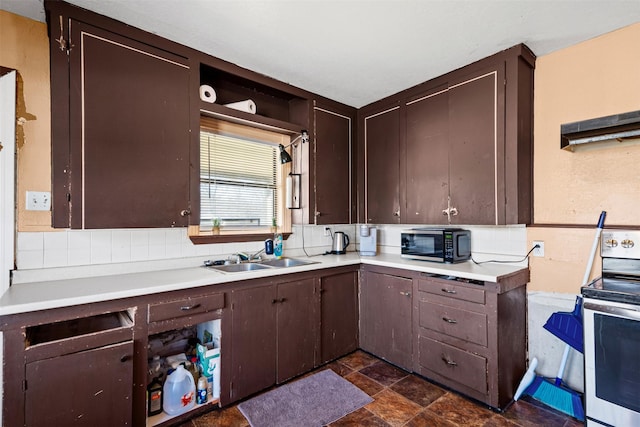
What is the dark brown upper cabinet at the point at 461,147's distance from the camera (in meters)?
2.22

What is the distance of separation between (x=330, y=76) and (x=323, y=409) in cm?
257

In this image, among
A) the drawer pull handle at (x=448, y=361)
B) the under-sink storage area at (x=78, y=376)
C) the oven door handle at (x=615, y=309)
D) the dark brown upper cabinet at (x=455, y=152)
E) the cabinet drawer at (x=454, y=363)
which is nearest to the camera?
the under-sink storage area at (x=78, y=376)

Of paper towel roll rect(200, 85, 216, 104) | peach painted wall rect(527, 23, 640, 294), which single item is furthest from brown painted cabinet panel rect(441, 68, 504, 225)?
paper towel roll rect(200, 85, 216, 104)

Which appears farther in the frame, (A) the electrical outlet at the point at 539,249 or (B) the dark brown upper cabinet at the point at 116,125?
(A) the electrical outlet at the point at 539,249

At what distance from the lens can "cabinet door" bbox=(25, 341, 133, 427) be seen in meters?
1.41

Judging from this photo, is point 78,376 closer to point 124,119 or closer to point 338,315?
point 124,119

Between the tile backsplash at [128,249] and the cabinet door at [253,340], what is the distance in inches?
23.6

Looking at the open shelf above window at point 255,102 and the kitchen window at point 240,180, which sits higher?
the open shelf above window at point 255,102

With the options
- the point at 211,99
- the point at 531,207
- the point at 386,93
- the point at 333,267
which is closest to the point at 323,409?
the point at 333,267

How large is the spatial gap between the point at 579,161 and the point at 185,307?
2840 mm

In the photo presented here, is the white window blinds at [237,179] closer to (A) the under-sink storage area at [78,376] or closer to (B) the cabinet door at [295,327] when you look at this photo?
(B) the cabinet door at [295,327]

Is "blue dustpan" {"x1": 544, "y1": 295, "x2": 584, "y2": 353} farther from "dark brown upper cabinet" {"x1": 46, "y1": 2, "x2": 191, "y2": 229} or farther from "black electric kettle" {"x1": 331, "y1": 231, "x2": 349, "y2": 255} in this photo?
"dark brown upper cabinet" {"x1": 46, "y1": 2, "x2": 191, "y2": 229}

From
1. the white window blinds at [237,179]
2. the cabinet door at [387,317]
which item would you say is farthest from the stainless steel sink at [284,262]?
the cabinet door at [387,317]

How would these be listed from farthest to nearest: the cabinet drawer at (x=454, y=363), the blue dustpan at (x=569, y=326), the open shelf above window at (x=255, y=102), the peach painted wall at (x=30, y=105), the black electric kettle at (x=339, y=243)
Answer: the black electric kettle at (x=339, y=243) < the open shelf above window at (x=255, y=102) < the cabinet drawer at (x=454, y=363) < the blue dustpan at (x=569, y=326) < the peach painted wall at (x=30, y=105)
